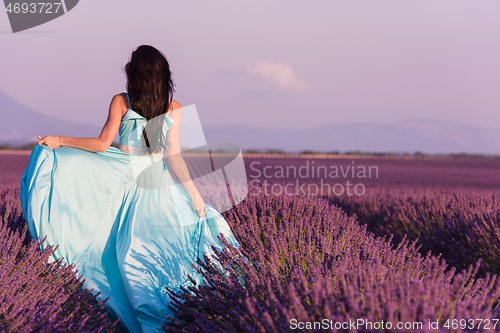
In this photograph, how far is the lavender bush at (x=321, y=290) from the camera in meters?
1.23

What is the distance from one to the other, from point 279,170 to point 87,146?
11.7 metres

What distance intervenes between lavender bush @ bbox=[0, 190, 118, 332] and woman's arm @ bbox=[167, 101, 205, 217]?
3.04 ft

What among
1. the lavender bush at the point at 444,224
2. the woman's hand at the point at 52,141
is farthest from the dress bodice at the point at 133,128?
the lavender bush at the point at 444,224

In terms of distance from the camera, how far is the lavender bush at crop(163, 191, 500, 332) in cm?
123

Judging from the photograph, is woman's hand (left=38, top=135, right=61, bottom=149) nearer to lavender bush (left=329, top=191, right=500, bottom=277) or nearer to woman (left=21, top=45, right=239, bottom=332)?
woman (left=21, top=45, right=239, bottom=332)

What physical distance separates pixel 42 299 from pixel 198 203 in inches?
45.8

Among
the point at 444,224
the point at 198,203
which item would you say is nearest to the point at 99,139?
the point at 198,203

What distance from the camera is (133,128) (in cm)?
266

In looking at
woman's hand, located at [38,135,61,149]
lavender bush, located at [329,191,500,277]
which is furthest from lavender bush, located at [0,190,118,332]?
lavender bush, located at [329,191,500,277]

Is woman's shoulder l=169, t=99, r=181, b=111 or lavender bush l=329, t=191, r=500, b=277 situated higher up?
woman's shoulder l=169, t=99, r=181, b=111

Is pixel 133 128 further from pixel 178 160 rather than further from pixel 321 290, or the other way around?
pixel 321 290

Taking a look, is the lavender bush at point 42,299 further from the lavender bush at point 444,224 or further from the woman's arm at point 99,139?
the lavender bush at point 444,224

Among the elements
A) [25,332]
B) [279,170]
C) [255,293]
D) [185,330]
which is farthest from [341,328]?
[279,170]

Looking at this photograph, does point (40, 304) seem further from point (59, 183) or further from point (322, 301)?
point (322, 301)
